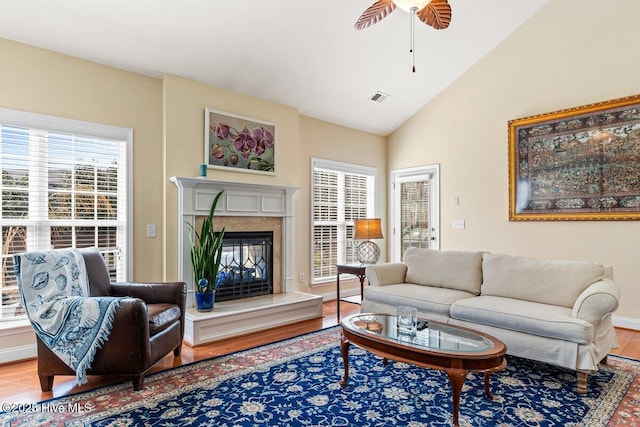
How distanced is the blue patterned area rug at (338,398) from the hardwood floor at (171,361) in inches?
6.0

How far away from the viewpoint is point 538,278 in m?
3.18

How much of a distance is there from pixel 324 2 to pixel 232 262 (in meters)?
2.87

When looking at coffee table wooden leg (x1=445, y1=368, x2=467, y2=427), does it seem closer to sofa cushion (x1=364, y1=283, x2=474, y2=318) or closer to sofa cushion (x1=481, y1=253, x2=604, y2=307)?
sofa cushion (x1=364, y1=283, x2=474, y2=318)

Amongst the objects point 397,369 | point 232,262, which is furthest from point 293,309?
point 397,369

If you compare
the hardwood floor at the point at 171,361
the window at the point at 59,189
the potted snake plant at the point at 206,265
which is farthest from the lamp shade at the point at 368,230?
the window at the point at 59,189

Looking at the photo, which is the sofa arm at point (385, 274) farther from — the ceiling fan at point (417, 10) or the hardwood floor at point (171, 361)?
the ceiling fan at point (417, 10)

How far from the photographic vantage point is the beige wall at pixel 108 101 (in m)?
A: 3.17

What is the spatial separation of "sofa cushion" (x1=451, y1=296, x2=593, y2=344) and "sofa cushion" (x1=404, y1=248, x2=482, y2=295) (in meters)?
0.36

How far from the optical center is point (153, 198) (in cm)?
390

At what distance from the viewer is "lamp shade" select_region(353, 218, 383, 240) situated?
4.65 meters

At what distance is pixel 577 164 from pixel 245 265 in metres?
3.97

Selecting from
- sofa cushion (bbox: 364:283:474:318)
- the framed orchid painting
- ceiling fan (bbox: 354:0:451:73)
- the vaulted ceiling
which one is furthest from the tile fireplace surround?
ceiling fan (bbox: 354:0:451:73)

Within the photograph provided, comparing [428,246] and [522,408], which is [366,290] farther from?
[428,246]


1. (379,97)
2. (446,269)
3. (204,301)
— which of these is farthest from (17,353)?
(379,97)
